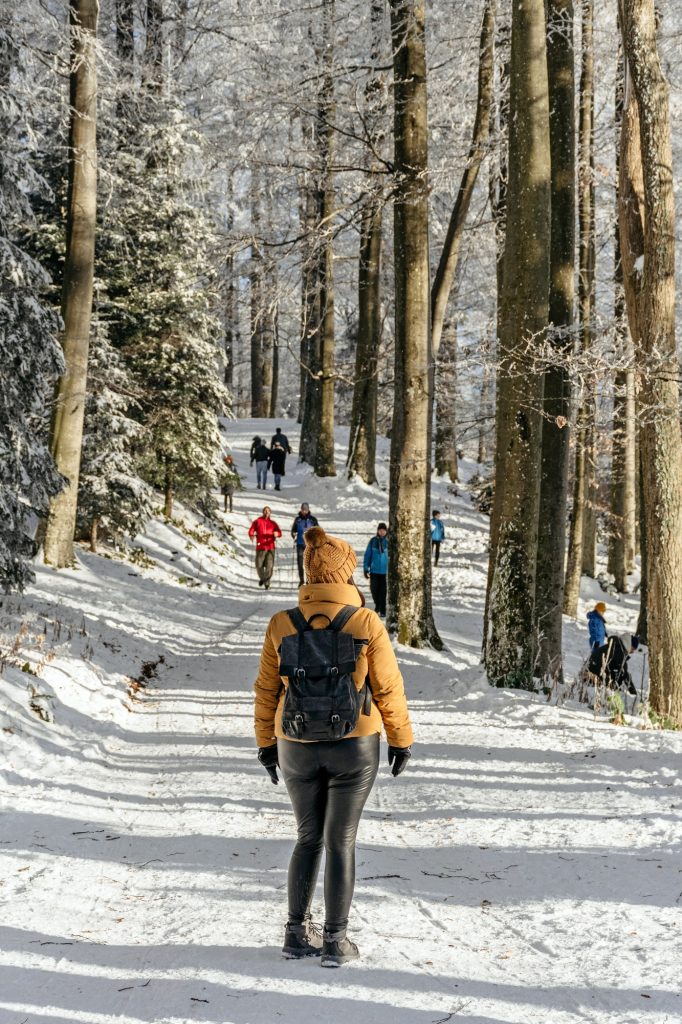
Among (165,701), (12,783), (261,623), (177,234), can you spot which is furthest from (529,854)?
(177,234)

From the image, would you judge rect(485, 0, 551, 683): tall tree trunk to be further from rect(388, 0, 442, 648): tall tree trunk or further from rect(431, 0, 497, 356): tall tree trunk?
rect(431, 0, 497, 356): tall tree trunk

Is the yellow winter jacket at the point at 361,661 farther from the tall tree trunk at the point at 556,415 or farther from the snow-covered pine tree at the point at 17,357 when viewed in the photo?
the tall tree trunk at the point at 556,415

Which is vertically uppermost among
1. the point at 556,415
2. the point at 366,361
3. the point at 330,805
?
the point at 366,361

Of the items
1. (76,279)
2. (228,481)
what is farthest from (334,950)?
(228,481)

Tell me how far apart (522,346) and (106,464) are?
878cm

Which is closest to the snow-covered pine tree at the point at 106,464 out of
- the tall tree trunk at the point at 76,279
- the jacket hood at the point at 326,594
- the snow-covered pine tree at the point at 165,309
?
the tall tree trunk at the point at 76,279

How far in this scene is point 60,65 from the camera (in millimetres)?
13359

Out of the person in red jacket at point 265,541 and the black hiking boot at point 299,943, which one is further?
the person in red jacket at point 265,541

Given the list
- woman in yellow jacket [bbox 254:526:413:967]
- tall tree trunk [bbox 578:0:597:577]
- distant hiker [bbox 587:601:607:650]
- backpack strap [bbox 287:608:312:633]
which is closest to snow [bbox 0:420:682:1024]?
woman in yellow jacket [bbox 254:526:413:967]

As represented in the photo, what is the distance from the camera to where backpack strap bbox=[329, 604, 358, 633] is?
13.2 ft

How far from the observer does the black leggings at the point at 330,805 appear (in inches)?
157

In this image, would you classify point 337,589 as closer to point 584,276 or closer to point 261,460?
point 584,276

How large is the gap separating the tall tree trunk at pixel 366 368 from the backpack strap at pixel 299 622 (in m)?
18.9

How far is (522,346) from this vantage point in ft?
30.6
